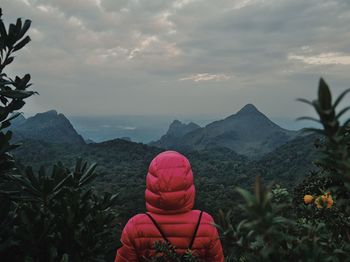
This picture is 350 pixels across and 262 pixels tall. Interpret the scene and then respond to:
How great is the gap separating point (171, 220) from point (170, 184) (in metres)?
0.36

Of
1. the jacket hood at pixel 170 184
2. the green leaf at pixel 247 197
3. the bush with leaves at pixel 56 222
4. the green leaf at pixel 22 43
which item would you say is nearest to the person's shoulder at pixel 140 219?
the jacket hood at pixel 170 184

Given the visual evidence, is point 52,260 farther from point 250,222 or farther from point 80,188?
point 250,222

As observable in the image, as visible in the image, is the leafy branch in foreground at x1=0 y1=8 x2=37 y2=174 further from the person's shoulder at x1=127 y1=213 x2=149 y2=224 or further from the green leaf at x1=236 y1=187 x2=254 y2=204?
the green leaf at x1=236 y1=187 x2=254 y2=204

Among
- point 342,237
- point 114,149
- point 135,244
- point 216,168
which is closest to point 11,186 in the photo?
point 135,244

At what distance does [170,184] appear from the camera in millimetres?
3293

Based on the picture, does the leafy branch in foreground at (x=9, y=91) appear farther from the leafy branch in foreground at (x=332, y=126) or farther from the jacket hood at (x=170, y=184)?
the leafy branch in foreground at (x=332, y=126)

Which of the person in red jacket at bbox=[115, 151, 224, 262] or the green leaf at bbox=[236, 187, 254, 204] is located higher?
the green leaf at bbox=[236, 187, 254, 204]

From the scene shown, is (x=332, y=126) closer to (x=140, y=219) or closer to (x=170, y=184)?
(x=170, y=184)

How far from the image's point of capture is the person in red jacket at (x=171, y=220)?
10.9 ft

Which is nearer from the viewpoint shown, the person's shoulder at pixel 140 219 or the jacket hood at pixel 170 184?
the jacket hood at pixel 170 184

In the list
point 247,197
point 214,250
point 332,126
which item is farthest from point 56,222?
point 332,126

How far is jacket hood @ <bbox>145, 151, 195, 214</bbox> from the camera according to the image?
130 inches

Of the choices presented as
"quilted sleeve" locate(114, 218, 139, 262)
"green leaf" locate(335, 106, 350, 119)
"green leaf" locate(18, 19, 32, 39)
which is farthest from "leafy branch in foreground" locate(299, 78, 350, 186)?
"green leaf" locate(18, 19, 32, 39)

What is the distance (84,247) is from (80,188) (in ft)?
2.32
